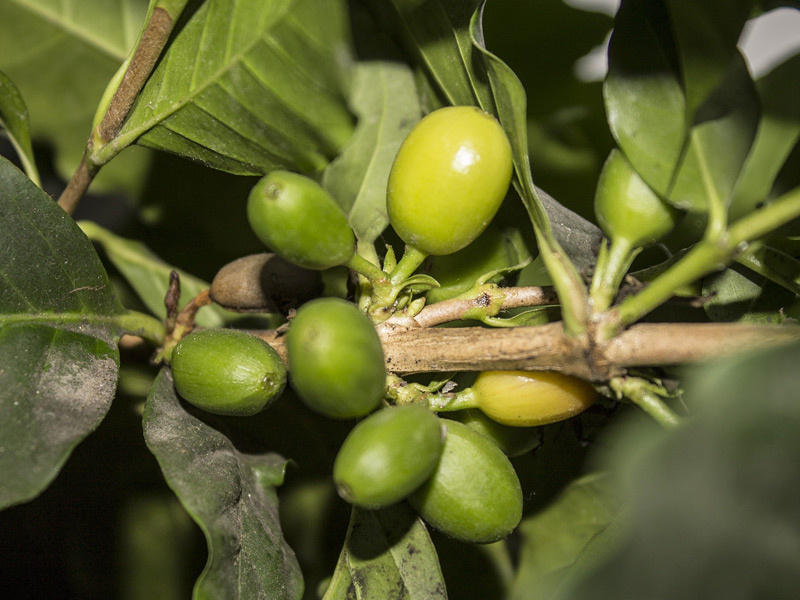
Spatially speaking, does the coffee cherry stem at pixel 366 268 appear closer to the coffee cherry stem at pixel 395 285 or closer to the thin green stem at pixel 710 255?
the coffee cherry stem at pixel 395 285

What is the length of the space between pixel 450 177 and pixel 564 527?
106 cm

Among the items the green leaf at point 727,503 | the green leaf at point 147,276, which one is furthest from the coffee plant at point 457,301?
the green leaf at point 147,276

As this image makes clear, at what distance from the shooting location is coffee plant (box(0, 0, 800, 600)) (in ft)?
2.21

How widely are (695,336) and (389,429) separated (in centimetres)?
49

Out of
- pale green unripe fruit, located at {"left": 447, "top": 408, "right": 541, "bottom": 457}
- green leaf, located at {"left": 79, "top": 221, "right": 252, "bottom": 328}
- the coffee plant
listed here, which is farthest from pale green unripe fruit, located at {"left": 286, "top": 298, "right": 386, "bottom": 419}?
green leaf, located at {"left": 79, "top": 221, "right": 252, "bottom": 328}

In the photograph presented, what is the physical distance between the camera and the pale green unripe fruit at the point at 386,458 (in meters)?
0.95

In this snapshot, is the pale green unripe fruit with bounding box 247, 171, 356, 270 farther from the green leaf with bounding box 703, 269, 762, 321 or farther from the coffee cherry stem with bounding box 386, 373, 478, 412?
the green leaf with bounding box 703, 269, 762, 321

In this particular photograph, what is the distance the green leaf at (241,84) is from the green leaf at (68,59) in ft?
2.41

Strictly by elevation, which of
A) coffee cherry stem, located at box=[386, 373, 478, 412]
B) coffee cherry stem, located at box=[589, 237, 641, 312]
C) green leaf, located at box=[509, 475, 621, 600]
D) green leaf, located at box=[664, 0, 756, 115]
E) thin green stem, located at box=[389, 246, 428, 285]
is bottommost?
green leaf, located at box=[509, 475, 621, 600]

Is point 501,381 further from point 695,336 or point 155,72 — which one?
point 155,72

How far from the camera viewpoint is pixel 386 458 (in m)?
0.95

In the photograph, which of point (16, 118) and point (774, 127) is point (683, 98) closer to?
point (774, 127)

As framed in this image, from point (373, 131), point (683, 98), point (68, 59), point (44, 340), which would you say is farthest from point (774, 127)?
point (68, 59)

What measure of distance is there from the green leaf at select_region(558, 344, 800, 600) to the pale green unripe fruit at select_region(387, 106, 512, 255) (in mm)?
581
